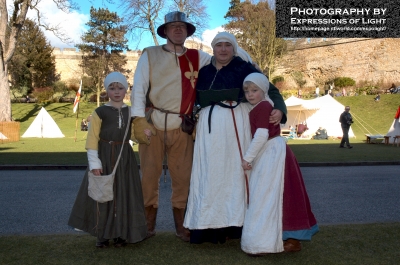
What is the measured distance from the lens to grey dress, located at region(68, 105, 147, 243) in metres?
3.89

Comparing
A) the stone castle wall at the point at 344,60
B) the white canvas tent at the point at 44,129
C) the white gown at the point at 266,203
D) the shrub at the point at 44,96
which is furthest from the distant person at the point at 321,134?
the shrub at the point at 44,96

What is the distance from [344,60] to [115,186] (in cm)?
5165

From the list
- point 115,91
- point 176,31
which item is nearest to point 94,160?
point 115,91

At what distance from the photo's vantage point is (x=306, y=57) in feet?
180

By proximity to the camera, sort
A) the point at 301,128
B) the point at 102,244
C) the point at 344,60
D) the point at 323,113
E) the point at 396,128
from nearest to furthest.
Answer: the point at 102,244
the point at 396,128
the point at 301,128
the point at 323,113
the point at 344,60

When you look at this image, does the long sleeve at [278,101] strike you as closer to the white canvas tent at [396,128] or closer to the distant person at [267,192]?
the distant person at [267,192]

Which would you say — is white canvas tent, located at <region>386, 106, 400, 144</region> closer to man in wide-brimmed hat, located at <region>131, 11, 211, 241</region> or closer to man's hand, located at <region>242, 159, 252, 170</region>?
man in wide-brimmed hat, located at <region>131, 11, 211, 241</region>

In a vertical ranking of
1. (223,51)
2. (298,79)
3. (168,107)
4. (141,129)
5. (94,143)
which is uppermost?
(298,79)

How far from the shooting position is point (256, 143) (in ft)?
12.0

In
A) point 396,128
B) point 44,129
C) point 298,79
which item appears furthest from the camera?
point 298,79

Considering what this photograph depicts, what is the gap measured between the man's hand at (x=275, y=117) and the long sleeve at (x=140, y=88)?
3.70ft

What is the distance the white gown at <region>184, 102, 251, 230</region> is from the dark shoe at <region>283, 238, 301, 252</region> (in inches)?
16.1

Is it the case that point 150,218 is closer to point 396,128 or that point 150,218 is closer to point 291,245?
point 291,245

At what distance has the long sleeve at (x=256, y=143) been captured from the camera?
3676 mm
